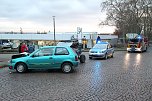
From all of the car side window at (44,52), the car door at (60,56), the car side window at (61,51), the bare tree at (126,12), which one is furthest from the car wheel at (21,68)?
the bare tree at (126,12)

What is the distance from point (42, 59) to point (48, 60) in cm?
32

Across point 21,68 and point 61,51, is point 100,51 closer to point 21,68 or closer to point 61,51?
point 61,51

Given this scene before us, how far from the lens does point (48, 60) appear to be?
50.6ft

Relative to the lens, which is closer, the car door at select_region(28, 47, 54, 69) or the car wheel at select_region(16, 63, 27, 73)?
the car door at select_region(28, 47, 54, 69)

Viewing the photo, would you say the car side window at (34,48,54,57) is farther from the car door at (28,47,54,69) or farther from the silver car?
the silver car

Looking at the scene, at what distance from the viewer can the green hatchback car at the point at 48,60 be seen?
15.5m

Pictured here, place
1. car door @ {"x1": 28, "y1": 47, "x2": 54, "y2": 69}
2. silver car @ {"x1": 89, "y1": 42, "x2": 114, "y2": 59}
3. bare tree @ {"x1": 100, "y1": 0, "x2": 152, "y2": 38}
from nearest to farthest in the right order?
car door @ {"x1": 28, "y1": 47, "x2": 54, "y2": 69}
silver car @ {"x1": 89, "y1": 42, "x2": 114, "y2": 59}
bare tree @ {"x1": 100, "y1": 0, "x2": 152, "y2": 38}

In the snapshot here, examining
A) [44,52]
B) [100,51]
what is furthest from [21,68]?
[100,51]

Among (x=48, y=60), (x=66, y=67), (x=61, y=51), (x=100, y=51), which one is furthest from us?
(x=100, y=51)

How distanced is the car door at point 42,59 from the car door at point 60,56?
22 cm

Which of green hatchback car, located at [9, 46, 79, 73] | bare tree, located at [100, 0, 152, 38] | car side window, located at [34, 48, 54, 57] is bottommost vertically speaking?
green hatchback car, located at [9, 46, 79, 73]

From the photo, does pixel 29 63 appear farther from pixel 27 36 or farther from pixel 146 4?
pixel 146 4

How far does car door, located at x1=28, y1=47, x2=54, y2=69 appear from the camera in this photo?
50.7 feet

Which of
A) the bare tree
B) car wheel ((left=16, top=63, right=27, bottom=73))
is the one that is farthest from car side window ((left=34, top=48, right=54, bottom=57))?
the bare tree
